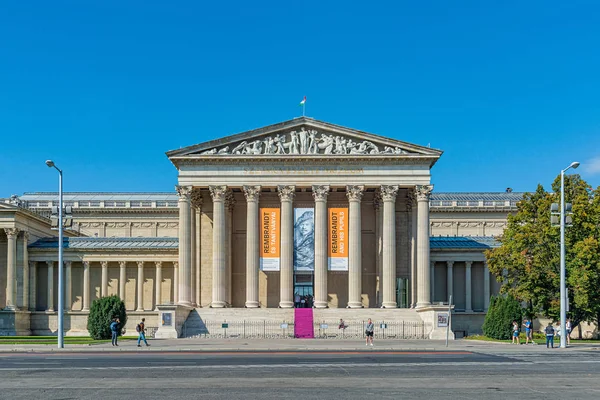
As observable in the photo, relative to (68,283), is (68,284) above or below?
below

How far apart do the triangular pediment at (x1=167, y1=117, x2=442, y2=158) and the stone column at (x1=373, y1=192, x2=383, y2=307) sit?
6454mm

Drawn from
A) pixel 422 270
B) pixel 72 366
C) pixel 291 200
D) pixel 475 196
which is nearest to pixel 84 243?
pixel 291 200

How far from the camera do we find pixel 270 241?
262ft

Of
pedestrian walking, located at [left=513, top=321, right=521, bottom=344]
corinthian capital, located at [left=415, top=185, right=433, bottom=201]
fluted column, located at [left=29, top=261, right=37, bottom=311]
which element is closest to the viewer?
pedestrian walking, located at [left=513, top=321, right=521, bottom=344]

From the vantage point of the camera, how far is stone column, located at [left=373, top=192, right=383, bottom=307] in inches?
3342

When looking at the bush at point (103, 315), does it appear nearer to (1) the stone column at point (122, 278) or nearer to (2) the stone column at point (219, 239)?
(2) the stone column at point (219, 239)

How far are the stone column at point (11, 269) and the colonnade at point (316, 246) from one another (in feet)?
70.1

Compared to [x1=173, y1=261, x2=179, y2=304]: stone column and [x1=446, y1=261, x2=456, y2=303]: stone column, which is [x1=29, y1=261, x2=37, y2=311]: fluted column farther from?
[x1=446, y1=261, x2=456, y2=303]: stone column

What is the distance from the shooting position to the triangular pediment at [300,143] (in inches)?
3184

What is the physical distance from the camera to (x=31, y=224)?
9338 centimetres

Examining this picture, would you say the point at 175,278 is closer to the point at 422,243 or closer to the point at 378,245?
the point at 378,245

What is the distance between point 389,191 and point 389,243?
540cm

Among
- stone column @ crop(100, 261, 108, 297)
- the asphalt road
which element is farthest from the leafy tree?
stone column @ crop(100, 261, 108, 297)

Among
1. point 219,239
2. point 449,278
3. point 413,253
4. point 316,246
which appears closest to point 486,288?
point 449,278
